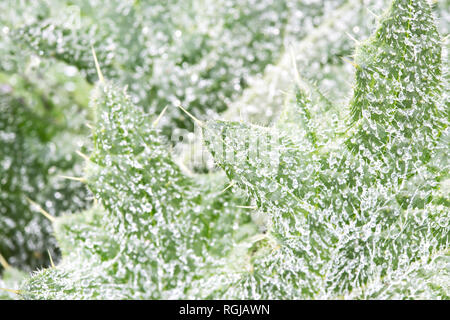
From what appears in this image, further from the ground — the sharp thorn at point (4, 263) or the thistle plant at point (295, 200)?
the thistle plant at point (295, 200)

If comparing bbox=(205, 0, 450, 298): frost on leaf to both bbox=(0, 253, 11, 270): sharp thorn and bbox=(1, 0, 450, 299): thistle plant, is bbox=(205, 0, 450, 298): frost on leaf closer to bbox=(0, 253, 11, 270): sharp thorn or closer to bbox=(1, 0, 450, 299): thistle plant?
bbox=(1, 0, 450, 299): thistle plant

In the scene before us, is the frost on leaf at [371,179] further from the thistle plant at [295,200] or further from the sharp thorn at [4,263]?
the sharp thorn at [4,263]

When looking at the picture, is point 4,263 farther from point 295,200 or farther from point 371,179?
point 371,179

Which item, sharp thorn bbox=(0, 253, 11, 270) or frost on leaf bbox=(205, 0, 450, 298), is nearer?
frost on leaf bbox=(205, 0, 450, 298)

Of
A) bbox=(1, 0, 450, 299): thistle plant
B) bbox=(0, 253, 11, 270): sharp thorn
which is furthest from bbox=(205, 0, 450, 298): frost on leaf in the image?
bbox=(0, 253, 11, 270): sharp thorn

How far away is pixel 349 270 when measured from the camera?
4.46 feet

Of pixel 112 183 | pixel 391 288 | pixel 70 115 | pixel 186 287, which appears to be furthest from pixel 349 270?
pixel 70 115

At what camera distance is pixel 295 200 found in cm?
132

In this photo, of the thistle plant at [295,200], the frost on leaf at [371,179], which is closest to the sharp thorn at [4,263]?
the thistle plant at [295,200]

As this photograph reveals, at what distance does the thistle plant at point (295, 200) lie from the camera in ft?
4.07

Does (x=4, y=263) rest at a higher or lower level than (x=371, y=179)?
lower

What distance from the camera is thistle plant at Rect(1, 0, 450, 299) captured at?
124cm

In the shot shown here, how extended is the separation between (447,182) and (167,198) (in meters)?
0.82

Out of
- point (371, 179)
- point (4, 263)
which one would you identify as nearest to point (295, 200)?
point (371, 179)
